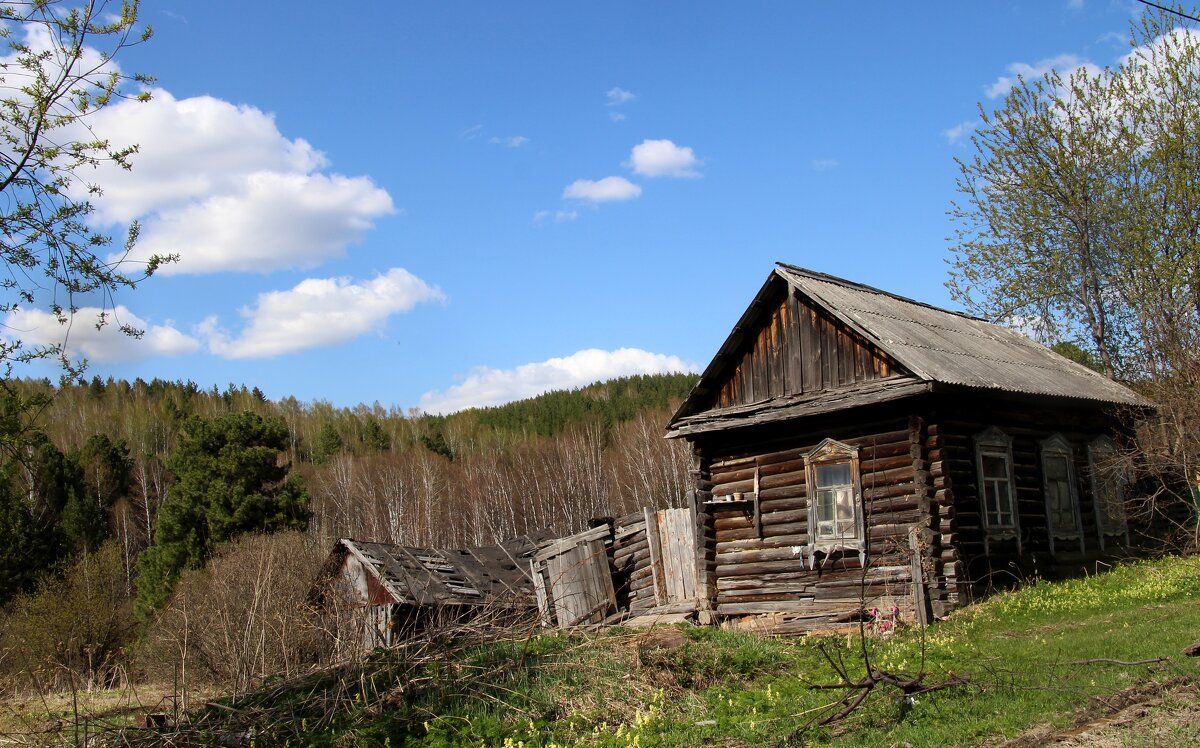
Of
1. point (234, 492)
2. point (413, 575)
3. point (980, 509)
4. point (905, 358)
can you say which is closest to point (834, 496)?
point (980, 509)

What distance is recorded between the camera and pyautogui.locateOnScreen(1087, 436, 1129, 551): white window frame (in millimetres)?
18703

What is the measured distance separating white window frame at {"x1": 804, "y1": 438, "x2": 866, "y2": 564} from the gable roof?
88 centimetres

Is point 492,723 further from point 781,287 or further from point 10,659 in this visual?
point 10,659

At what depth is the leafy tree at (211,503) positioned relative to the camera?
3541 centimetres

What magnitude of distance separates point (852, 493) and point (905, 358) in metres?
2.58

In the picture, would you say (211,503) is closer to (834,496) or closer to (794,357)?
(794,357)

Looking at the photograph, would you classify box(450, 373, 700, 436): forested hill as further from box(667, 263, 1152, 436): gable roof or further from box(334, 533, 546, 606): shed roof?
box(667, 263, 1152, 436): gable roof

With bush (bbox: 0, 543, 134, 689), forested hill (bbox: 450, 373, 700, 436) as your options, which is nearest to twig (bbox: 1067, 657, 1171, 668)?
bush (bbox: 0, 543, 134, 689)

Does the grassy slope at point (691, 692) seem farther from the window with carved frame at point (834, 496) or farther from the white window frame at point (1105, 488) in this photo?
the white window frame at point (1105, 488)

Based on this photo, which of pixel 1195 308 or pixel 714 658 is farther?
pixel 1195 308

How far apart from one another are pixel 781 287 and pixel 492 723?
1125 centimetres

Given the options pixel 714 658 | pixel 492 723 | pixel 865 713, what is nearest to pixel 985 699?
pixel 865 713

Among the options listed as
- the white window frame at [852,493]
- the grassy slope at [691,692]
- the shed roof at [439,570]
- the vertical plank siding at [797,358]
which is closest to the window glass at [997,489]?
the white window frame at [852,493]

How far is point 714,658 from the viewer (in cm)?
1050
